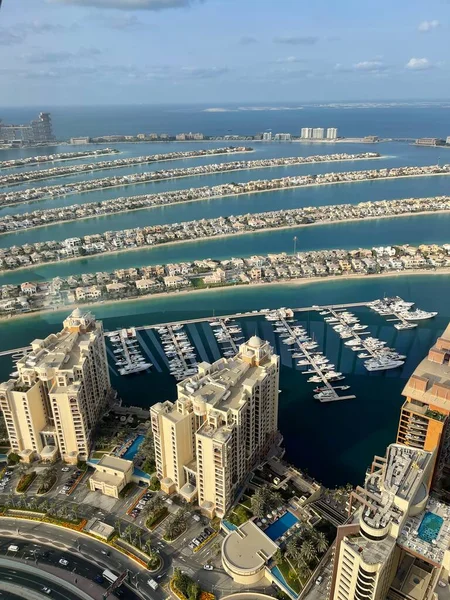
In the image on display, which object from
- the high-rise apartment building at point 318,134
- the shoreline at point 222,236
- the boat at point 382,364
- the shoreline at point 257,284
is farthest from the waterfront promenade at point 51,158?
the boat at point 382,364

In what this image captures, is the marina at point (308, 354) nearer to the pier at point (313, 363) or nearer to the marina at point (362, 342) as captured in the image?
the pier at point (313, 363)

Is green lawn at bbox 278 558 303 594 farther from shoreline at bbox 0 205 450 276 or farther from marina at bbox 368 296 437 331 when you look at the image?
shoreline at bbox 0 205 450 276

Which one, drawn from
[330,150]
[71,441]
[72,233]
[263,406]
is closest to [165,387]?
[71,441]

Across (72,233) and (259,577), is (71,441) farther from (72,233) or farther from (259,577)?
(72,233)

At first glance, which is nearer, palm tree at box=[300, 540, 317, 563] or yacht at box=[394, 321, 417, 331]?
palm tree at box=[300, 540, 317, 563]

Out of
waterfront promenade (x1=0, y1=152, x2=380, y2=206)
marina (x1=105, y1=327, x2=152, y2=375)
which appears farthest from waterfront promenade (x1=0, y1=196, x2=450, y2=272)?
waterfront promenade (x1=0, y1=152, x2=380, y2=206)

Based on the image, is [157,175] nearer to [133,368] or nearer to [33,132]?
[33,132]
